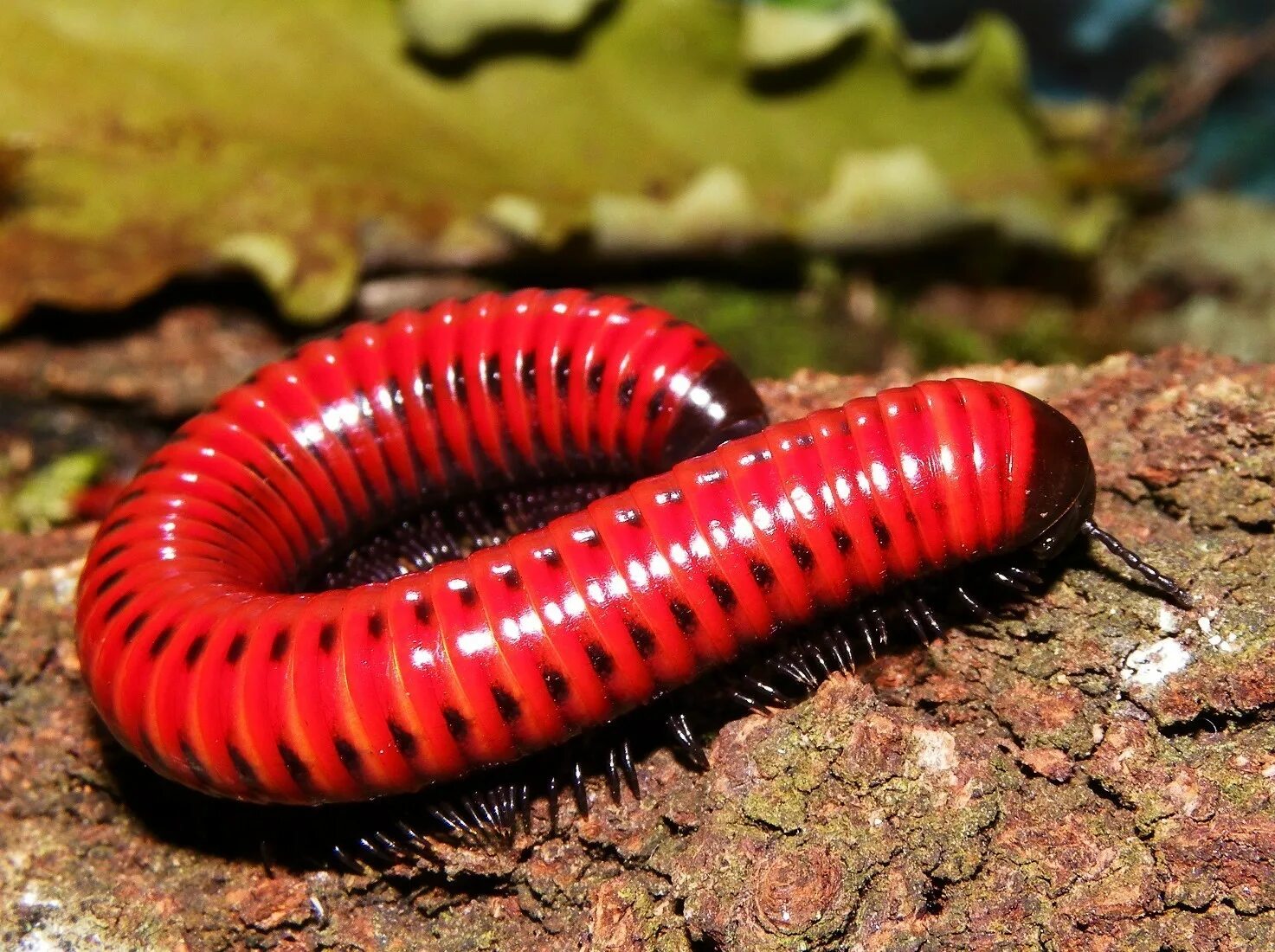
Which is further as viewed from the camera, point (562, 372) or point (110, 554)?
point (562, 372)

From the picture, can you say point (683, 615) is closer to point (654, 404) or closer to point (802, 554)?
point (802, 554)

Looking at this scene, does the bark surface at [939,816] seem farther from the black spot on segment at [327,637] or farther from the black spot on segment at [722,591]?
the black spot on segment at [327,637]

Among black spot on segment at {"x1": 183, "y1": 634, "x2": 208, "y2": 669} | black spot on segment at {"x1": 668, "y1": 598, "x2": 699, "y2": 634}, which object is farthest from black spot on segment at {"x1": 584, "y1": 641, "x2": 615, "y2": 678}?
black spot on segment at {"x1": 183, "y1": 634, "x2": 208, "y2": 669}

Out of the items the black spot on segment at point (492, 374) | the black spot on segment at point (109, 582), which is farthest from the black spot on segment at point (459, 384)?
the black spot on segment at point (109, 582)

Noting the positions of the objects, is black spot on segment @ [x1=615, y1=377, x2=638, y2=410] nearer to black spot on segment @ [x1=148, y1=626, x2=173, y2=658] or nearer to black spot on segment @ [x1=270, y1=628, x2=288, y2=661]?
black spot on segment @ [x1=270, y1=628, x2=288, y2=661]

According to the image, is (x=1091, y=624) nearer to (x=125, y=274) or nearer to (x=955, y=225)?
(x=955, y=225)

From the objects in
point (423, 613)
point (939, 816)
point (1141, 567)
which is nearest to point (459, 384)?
point (423, 613)

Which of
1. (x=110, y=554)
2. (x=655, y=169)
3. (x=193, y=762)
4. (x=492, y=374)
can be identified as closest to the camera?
(x=193, y=762)
